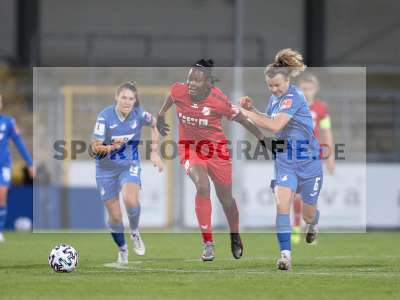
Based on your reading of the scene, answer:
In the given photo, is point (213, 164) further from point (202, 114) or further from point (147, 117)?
point (147, 117)

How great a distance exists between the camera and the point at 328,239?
730 inches

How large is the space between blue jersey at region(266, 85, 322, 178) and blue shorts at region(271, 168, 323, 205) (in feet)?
0.19

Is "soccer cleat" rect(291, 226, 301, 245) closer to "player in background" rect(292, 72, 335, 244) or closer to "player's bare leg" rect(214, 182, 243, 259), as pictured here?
"player in background" rect(292, 72, 335, 244)

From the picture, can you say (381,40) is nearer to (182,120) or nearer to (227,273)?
(182,120)

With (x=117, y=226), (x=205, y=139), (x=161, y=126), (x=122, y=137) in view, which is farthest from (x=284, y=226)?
(x=161, y=126)

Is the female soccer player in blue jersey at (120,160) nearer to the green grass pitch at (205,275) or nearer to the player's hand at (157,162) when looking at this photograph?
the player's hand at (157,162)

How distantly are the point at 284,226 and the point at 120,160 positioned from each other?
2336 millimetres

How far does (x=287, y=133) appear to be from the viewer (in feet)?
38.1

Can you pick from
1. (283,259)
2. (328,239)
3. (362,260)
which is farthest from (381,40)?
(283,259)

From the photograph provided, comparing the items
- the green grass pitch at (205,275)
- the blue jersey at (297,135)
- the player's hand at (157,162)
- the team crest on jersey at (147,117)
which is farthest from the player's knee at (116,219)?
the blue jersey at (297,135)

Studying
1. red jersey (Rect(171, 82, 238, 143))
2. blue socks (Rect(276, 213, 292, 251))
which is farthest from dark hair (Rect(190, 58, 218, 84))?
blue socks (Rect(276, 213, 292, 251))

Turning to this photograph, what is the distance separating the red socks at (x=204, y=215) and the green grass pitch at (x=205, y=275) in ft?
1.17

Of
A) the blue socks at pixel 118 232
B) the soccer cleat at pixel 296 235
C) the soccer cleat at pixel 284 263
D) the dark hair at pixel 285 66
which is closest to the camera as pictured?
the soccer cleat at pixel 284 263

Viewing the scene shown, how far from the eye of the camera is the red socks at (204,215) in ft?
41.2
